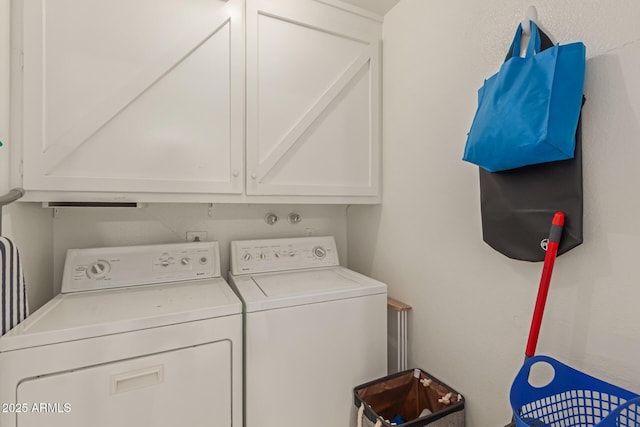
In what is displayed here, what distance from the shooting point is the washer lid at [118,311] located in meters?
1.01

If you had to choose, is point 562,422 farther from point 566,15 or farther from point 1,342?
point 1,342

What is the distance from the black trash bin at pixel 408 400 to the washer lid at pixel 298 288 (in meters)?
0.46

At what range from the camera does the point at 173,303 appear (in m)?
1.28

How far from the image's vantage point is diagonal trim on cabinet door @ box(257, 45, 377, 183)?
1610 mm

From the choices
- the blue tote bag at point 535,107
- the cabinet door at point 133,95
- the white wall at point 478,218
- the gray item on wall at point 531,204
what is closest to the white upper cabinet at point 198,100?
the cabinet door at point 133,95

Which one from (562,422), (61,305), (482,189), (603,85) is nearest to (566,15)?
(603,85)

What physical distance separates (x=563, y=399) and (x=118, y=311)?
1.58m

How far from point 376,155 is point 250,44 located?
0.94 meters

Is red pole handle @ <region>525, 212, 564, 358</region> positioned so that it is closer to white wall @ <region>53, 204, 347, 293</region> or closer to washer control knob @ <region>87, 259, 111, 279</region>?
white wall @ <region>53, 204, 347, 293</region>

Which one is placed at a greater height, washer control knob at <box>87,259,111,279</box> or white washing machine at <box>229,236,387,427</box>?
washer control knob at <box>87,259,111,279</box>

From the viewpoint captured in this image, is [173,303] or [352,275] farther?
[352,275]

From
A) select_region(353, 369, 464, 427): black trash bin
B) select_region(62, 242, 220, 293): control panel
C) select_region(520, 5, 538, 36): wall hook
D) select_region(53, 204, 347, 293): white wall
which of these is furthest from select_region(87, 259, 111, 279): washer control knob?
select_region(520, 5, 538, 36): wall hook

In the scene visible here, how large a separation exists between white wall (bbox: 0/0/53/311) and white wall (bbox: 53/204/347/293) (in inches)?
3.2

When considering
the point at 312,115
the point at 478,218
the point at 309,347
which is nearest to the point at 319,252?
the point at 309,347
